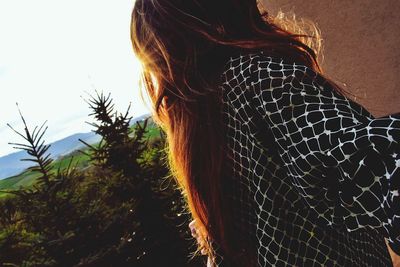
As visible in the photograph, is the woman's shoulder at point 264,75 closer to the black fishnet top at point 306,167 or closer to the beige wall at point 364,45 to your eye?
the black fishnet top at point 306,167

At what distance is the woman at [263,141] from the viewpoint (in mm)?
768

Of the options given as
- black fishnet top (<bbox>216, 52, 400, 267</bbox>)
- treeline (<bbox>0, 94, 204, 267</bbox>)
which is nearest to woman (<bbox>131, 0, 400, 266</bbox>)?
black fishnet top (<bbox>216, 52, 400, 267</bbox>)

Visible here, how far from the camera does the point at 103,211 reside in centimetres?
452

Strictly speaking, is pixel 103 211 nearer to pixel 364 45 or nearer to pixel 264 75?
pixel 364 45

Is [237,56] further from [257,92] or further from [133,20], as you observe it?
[133,20]

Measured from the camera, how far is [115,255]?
4.41 meters

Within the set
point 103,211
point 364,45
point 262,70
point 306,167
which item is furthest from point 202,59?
point 103,211

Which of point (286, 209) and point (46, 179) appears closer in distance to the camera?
point (286, 209)

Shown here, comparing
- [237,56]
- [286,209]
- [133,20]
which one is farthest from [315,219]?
[133,20]

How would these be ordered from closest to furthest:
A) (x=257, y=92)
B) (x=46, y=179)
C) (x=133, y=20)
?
(x=257, y=92) → (x=133, y=20) → (x=46, y=179)

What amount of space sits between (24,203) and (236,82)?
4.00 m

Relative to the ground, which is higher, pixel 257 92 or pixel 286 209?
pixel 257 92

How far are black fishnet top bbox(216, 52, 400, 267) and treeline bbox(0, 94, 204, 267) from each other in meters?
2.78

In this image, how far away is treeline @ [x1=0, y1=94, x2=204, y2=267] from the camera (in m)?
4.16
